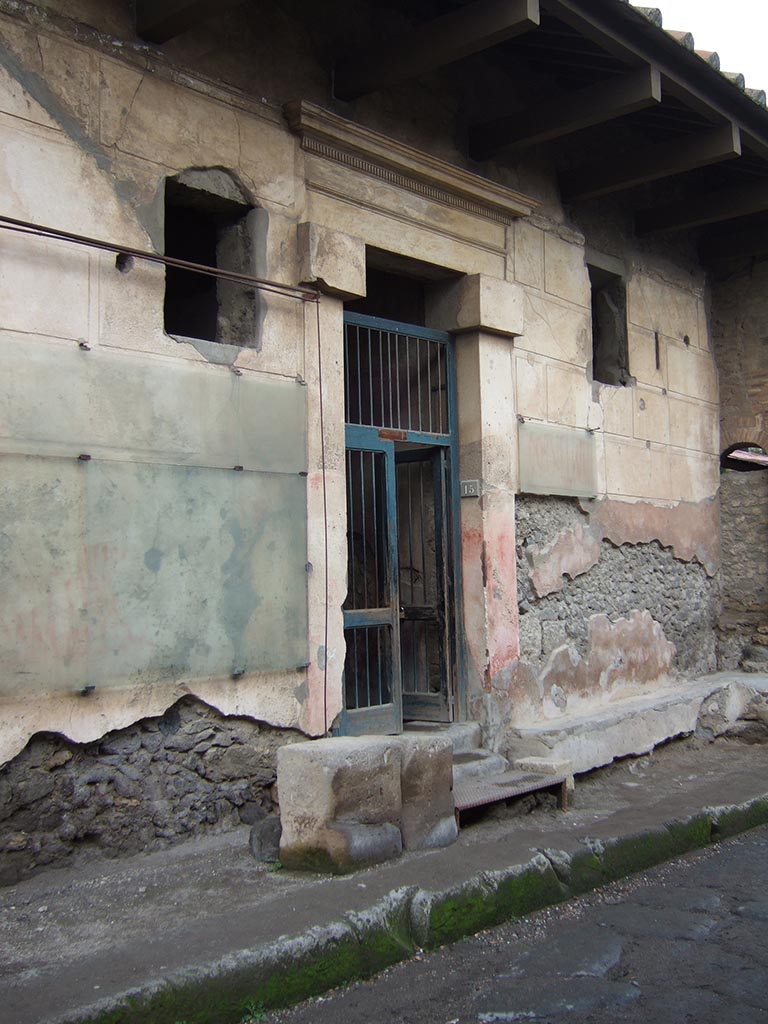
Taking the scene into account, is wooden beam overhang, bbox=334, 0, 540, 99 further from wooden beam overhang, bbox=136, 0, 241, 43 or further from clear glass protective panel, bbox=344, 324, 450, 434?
clear glass protective panel, bbox=344, 324, 450, 434

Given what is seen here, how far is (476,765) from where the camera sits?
6.06 m

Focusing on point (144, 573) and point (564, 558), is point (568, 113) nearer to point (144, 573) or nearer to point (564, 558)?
point (564, 558)

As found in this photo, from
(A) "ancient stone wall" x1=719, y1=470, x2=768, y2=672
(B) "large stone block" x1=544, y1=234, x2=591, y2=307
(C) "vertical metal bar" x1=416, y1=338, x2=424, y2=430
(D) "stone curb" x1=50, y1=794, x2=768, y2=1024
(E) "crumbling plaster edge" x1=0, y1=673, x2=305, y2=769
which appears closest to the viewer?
(D) "stone curb" x1=50, y1=794, x2=768, y2=1024

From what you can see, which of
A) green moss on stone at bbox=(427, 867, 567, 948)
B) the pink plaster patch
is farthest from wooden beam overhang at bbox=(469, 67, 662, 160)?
green moss on stone at bbox=(427, 867, 567, 948)

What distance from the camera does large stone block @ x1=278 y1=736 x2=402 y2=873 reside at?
170 inches

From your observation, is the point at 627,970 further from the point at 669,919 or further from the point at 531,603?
the point at 531,603

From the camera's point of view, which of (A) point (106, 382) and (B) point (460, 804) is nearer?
(A) point (106, 382)

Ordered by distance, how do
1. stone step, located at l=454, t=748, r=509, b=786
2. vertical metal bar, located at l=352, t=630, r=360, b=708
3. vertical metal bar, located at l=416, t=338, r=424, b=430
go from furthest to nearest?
vertical metal bar, located at l=416, t=338, r=424, b=430, vertical metal bar, located at l=352, t=630, r=360, b=708, stone step, located at l=454, t=748, r=509, b=786

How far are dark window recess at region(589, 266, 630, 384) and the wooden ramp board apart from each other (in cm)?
343

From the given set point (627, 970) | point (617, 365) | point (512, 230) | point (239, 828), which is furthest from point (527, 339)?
point (627, 970)

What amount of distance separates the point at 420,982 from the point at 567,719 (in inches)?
138

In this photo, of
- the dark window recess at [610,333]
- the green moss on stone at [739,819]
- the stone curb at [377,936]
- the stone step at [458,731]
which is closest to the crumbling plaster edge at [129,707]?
the stone step at [458,731]

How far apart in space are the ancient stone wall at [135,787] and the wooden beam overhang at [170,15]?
3.05 meters

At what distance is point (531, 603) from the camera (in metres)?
6.98
